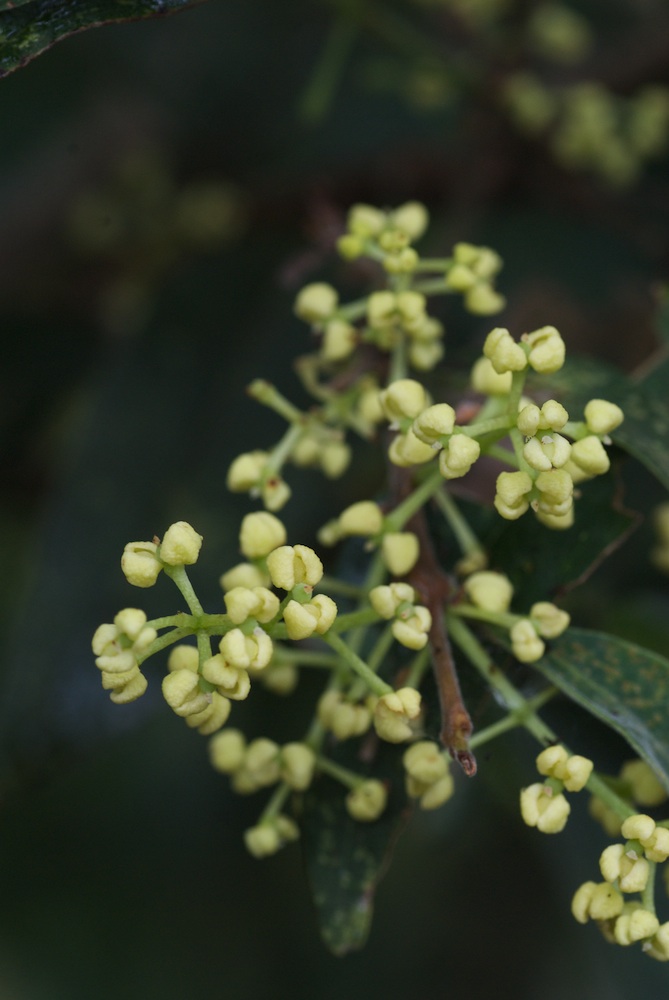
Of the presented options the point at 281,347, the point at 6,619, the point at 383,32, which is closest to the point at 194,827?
the point at 6,619

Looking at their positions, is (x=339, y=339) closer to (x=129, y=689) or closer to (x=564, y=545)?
(x=564, y=545)

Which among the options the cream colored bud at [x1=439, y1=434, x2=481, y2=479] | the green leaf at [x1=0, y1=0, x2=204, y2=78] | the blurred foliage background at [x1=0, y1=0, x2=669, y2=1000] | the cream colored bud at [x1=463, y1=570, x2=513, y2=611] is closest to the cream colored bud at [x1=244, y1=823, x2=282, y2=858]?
the cream colored bud at [x1=463, y1=570, x2=513, y2=611]

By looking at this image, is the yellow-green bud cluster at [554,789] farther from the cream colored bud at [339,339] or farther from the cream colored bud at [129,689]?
the cream colored bud at [339,339]

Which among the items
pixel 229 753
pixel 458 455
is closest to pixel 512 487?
pixel 458 455

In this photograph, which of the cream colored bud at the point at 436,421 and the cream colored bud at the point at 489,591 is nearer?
the cream colored bud at the point at 436,421

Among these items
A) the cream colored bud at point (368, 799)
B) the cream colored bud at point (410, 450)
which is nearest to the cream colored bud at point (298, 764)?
the cream colored bud at point (368, 799)

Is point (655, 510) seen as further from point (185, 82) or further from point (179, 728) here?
point (185, 82)

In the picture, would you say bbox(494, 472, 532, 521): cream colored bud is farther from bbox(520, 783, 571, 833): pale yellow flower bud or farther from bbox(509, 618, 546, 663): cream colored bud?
bbox(520, 783, 571, 833): pale yellow flower bud
